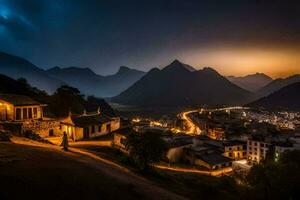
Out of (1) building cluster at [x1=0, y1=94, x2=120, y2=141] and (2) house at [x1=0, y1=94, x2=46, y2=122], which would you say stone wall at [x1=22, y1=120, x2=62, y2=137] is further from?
(2) house at [x1=0, y1=94, x2=46, y2=122]

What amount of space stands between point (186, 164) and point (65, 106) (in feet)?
Answer: 103

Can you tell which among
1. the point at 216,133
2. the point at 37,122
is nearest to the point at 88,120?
the point at 37,122

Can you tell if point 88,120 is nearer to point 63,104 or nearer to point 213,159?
point 63,104

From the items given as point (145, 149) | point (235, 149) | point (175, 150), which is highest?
point (145, 149)

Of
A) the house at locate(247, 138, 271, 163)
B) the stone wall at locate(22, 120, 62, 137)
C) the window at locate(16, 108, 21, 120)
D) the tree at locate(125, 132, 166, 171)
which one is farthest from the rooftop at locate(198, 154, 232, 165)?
the window at locate(16, 108, 21, 120)

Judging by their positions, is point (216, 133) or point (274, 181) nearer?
point (274, 181)

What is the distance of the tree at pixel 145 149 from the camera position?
34.1 m

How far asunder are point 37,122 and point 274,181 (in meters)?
35.8

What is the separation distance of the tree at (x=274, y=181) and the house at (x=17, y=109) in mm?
36258

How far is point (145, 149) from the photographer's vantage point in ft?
112

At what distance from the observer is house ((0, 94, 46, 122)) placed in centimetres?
4819

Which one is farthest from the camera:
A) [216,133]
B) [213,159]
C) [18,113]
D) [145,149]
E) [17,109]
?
[216,133]

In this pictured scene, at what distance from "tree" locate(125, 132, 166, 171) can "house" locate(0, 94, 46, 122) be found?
23.1 m

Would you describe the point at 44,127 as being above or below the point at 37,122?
below
